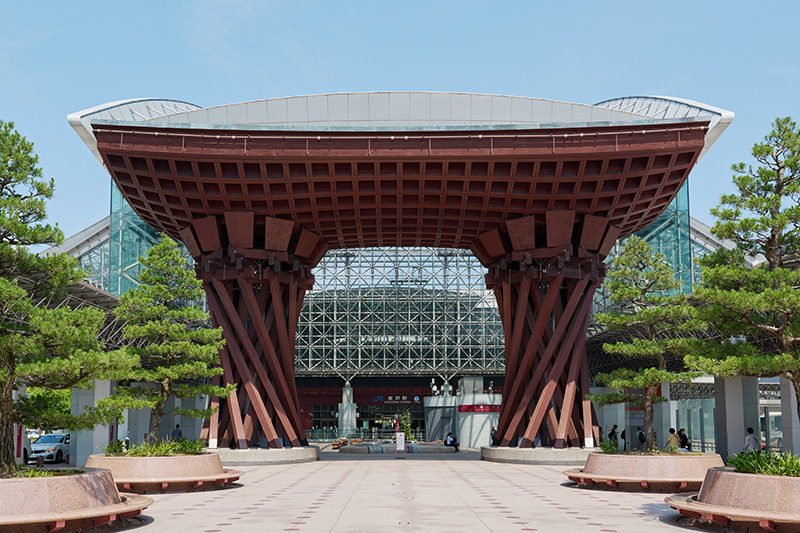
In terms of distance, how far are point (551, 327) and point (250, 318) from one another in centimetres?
1165

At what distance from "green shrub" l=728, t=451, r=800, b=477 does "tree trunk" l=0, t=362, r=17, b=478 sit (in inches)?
461

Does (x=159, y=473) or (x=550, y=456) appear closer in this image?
(x=159, y=473)

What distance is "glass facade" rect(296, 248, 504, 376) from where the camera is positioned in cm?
6469

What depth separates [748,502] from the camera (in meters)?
11.2

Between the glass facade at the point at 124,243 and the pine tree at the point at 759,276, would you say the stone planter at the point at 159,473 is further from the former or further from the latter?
the glass facade at the point at 124,243

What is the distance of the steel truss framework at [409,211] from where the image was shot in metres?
25.4

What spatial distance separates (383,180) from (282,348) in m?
7.94

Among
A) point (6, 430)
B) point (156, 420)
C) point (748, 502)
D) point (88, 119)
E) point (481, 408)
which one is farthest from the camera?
point (481, 408)

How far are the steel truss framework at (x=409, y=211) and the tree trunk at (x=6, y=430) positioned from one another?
13809 millimetres

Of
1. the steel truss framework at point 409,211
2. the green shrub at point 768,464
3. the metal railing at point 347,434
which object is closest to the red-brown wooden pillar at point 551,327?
the steel truss framework at point 409,211

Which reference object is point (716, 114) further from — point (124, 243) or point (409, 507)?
point (124, 243)

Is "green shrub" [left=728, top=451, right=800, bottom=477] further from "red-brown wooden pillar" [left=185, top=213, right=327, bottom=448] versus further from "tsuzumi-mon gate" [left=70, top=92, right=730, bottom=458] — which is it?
"red-brown wooden pillar" [left=185, top=213, right=327, bottom=448]

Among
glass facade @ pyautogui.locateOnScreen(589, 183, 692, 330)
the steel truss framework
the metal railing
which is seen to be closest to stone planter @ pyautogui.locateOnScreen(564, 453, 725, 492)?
the steel truss framework

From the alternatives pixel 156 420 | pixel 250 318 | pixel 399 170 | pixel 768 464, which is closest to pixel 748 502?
pixel 768 464
